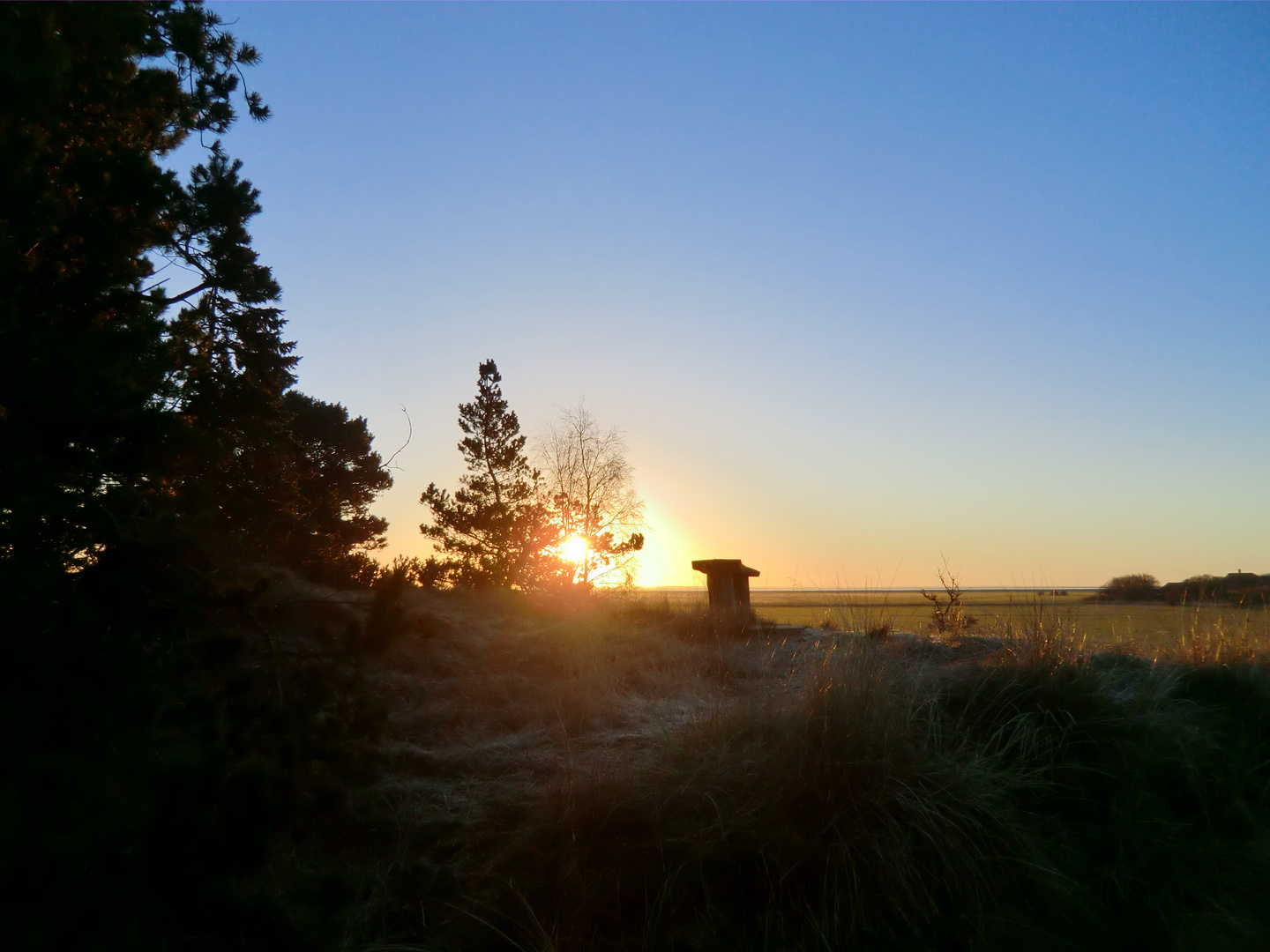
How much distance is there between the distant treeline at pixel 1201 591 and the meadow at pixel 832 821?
3.18m

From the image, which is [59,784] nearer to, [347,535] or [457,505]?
[347,535]

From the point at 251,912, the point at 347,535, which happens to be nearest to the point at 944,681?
the point at 251,912

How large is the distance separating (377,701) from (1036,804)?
3.49m

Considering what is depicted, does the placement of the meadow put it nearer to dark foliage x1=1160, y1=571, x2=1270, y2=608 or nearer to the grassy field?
the grassy field

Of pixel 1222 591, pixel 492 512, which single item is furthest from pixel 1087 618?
pixel 492 512

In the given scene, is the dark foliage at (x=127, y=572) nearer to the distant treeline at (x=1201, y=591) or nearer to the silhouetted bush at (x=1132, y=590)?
the distant treeline at (x=1201, y=591)

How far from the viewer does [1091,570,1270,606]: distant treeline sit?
8.43 m

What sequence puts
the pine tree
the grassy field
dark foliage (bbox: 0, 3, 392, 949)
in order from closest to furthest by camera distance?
dark foliage (bbox: 0, 3, 392, 949), the grassy field, the pine tree

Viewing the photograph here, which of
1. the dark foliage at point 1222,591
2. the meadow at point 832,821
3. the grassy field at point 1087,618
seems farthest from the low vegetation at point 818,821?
the dark foliage at point 1222,591

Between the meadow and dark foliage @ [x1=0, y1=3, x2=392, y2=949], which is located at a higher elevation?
dark foliage @ [x1=0, y1=3, x2=392, y2=949]

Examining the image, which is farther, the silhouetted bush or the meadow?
the silhouetted bush

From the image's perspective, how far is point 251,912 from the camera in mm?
2627

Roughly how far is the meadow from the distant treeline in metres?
3.18

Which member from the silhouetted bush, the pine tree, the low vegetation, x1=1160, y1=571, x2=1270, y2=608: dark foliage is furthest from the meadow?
the pine tree
